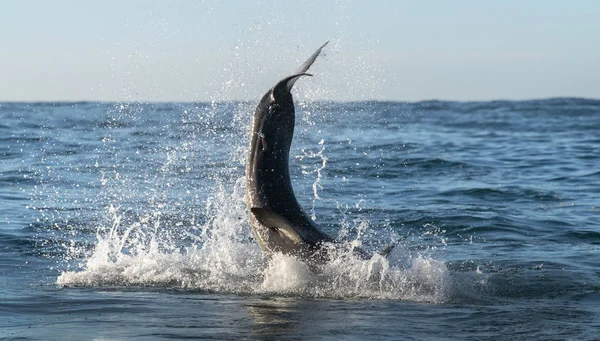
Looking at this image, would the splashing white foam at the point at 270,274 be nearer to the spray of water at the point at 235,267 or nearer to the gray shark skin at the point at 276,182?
the spray of water at the point at 235,267

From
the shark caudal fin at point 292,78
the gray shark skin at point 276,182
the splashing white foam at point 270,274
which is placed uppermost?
the shark caudal fin at point 292,78

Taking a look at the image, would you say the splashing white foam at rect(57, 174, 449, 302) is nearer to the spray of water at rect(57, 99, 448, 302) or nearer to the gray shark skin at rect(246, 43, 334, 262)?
the spray of water at rect(57, 99, 448, 302)

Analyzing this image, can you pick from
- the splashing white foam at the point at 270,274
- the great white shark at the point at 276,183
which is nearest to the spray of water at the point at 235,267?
the splashing white foam at the point at 270,274

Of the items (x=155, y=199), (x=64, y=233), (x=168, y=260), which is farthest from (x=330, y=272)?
(x=155, y=199)

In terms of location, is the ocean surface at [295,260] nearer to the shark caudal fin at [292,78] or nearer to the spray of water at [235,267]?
the spray of water at [235,267]

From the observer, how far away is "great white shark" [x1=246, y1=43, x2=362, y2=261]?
35.2 feet

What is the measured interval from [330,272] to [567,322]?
9.11 feet

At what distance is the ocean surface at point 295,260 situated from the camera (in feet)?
29.8

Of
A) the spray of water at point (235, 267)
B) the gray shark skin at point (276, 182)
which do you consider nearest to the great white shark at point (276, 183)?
the gray shark skin at point (276, 182)

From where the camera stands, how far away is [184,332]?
8.46 m

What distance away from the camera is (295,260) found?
10805 mm

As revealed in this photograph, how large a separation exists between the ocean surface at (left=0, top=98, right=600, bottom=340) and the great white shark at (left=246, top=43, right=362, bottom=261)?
0.77ft

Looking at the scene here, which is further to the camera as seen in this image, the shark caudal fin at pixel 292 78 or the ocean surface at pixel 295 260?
the shark caudal fin at pixel 292 78

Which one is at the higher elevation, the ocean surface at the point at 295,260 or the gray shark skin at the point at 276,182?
the gray shark skin at the point at 276,182
